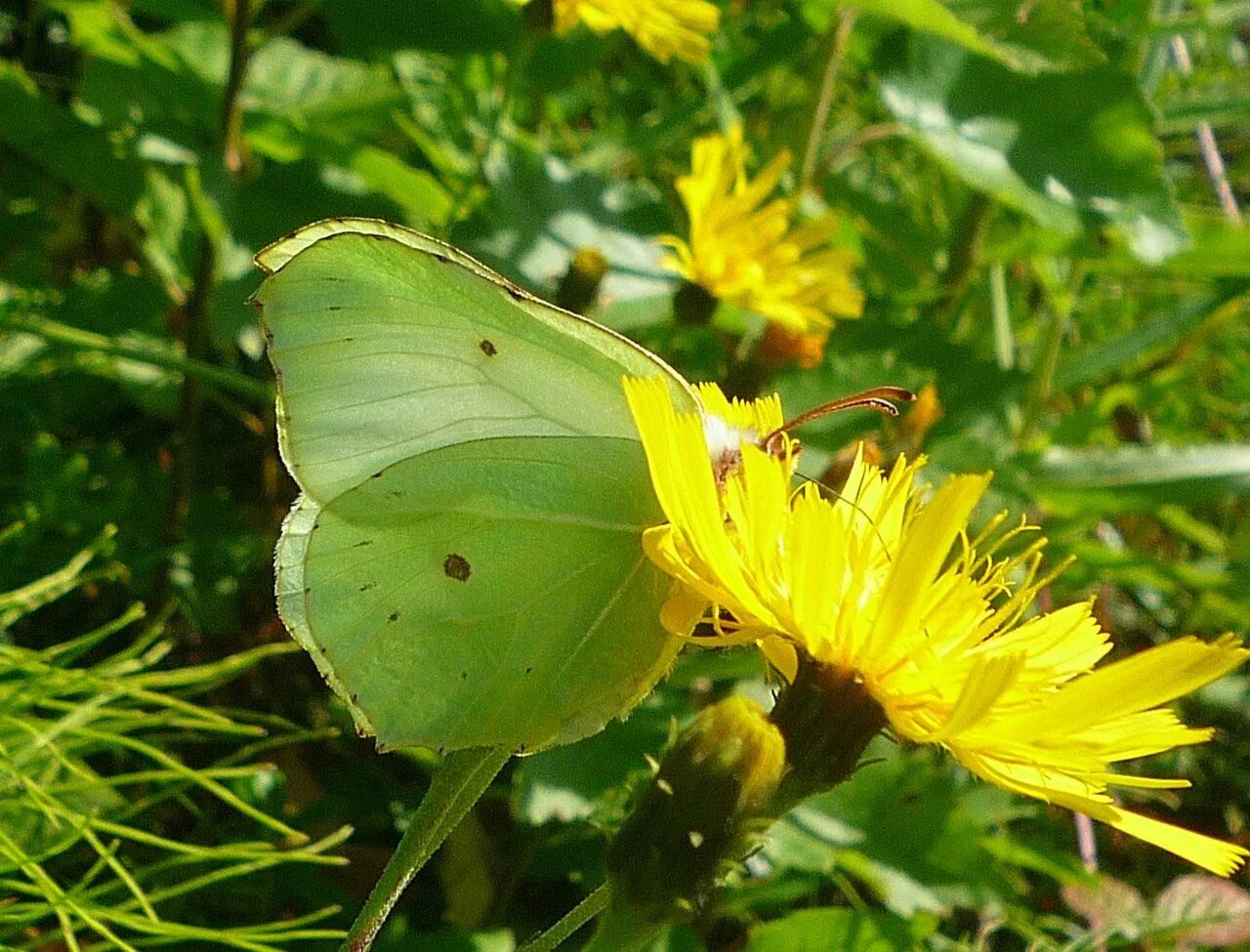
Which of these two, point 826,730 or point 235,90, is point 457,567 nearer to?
point 826,730

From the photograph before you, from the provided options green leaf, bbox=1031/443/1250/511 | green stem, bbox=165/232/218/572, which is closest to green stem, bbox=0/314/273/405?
green stem, bbox=165/232/218/572

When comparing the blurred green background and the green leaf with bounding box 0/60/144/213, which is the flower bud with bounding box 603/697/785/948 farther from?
the green leaf with bounding box 0/60/144/213

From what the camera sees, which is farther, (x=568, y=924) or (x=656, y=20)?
(x=656, y=20)

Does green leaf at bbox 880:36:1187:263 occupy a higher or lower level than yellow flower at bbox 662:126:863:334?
higher

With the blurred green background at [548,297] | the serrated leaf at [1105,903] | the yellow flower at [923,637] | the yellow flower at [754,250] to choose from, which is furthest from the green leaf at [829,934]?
the yellow flower at [754,250]

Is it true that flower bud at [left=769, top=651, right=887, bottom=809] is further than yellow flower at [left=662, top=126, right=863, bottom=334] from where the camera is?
No

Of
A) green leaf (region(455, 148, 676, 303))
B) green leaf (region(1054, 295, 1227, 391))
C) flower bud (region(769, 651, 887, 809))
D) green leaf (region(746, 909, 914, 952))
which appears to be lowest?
green leaf (region(746, 909, 914, 952))

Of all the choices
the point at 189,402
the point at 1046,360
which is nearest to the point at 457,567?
the point at 189,402

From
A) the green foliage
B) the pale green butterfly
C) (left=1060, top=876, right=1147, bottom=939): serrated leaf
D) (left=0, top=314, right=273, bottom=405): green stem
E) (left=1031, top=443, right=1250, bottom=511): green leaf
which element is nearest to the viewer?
the pale green butterfly
